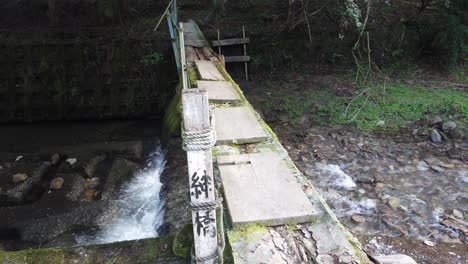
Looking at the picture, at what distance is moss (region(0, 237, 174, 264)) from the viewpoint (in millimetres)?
2535

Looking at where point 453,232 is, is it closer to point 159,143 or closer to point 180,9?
point 159,143

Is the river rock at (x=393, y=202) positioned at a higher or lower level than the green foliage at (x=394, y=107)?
lower

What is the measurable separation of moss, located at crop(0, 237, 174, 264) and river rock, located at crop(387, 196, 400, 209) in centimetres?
287

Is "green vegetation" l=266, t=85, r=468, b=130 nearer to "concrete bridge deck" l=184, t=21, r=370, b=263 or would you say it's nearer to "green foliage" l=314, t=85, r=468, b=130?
"green foliage" l=314, t=85, r=468, b=130

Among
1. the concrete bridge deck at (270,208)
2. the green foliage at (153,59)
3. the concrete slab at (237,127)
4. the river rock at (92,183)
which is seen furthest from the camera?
the green foliage at (153,59)

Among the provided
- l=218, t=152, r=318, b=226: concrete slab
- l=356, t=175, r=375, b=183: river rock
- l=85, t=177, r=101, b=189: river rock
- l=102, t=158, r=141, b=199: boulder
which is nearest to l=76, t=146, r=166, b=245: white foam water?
l=102, t=158, r=141, b=199: boulder

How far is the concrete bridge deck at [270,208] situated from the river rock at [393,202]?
1.88 meters

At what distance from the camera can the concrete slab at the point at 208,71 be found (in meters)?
5.57

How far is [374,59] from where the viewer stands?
891cm

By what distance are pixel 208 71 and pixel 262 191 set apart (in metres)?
3.72

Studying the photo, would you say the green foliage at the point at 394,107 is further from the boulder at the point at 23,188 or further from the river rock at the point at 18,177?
the river rock at the point at 18,177

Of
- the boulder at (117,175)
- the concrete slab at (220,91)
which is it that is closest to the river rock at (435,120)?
the concrete slab at (220,91)

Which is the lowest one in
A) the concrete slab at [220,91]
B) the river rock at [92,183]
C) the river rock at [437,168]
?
the river rock at [92,183]

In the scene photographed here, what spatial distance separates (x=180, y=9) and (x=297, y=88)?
5.07 meters
